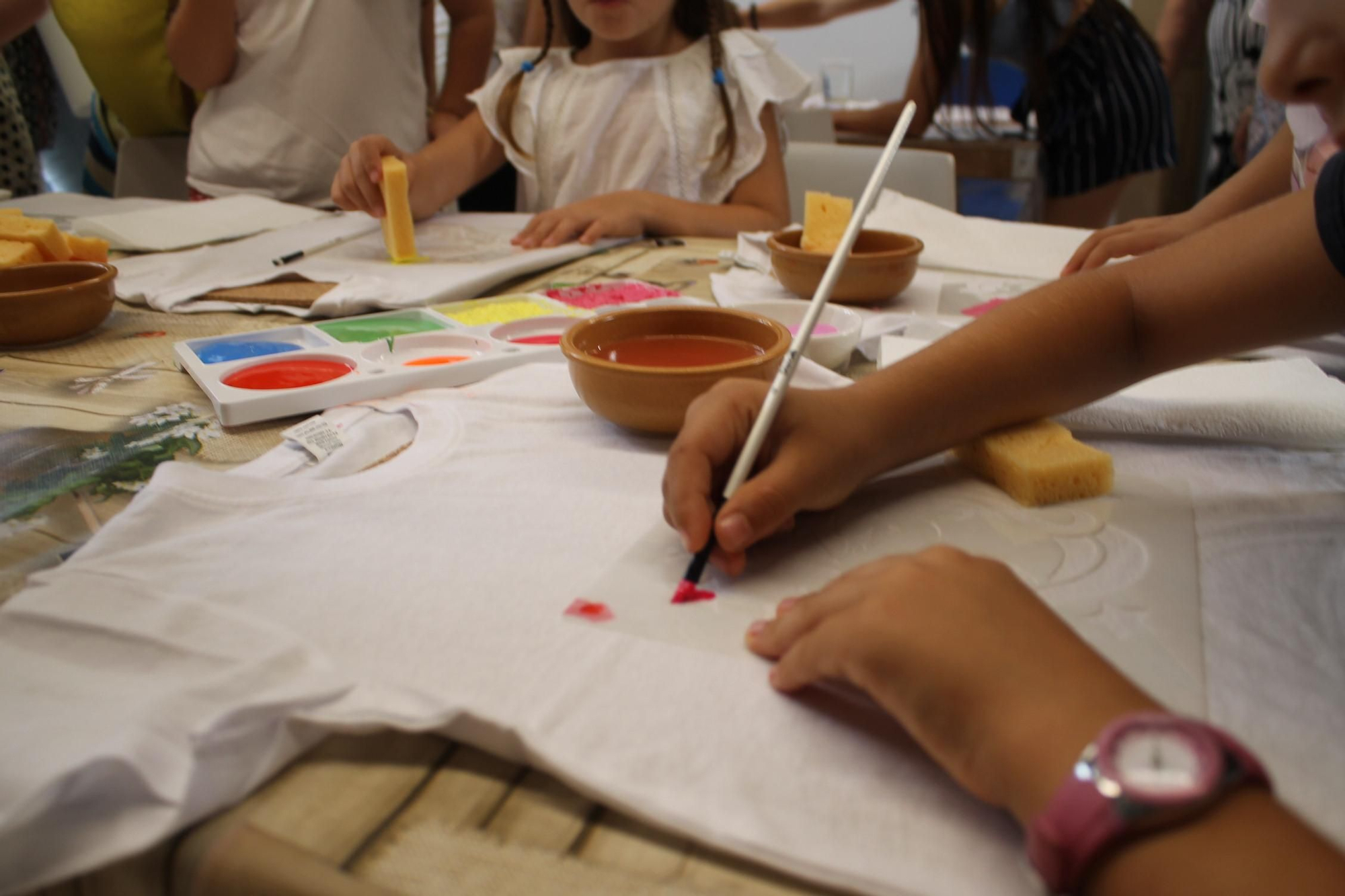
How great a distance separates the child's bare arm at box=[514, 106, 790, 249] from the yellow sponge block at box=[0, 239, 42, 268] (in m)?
0.58

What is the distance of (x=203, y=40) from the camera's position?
5.29ft

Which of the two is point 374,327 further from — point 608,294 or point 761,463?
point 761,463

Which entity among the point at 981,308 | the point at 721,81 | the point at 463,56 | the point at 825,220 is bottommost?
the point at 981,308

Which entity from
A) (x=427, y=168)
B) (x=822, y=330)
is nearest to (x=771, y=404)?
(x=822, y=330)

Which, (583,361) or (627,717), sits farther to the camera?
(583,361)

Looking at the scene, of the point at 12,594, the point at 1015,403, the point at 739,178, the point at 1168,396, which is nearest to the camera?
the point at 12,594

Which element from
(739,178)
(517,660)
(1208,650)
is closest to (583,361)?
(517,660)

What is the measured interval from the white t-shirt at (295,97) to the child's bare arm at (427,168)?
0.33 meters

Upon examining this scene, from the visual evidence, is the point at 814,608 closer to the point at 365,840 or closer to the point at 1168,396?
the point at 365,840

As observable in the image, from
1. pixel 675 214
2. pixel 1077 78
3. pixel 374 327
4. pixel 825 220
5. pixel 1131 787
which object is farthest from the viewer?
pixel 1077 78

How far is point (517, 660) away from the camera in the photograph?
14.9 inches

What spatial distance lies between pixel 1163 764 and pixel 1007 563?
19cm

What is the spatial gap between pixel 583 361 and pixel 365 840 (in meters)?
0.38

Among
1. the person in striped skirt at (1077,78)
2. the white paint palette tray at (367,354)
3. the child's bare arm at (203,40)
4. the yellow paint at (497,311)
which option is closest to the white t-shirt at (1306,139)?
the white paint palette tray at (367,354)
